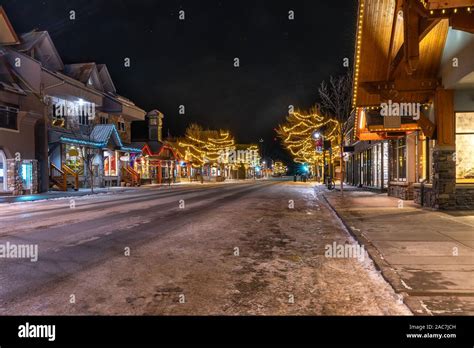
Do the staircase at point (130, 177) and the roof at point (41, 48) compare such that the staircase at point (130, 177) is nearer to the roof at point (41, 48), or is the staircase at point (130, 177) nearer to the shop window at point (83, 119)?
the shop window at point (83, 119)

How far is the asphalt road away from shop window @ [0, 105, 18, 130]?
55.2ft

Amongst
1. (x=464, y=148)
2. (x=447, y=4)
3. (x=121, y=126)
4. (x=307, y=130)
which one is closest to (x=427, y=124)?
(x=464, y=148)

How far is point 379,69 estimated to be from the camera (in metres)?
16.2

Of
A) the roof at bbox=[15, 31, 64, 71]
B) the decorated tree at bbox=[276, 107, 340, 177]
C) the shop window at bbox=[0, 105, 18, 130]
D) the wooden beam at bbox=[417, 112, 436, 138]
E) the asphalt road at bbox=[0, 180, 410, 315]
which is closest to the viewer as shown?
the asphalt road at bbox=[0, 180, 410, 315]

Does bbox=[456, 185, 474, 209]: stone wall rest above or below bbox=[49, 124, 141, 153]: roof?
below

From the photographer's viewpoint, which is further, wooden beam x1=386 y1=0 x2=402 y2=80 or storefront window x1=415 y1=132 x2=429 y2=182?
storefront window x1=415 y1=132 x2=429 y2=182

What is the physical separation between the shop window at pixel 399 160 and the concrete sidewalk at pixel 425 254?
263 inches

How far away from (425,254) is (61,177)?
31.0 metres

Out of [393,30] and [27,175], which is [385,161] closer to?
[393,30]

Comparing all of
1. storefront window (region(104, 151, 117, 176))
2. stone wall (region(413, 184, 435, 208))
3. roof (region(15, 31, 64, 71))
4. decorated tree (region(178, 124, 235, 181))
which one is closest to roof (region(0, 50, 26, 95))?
roof (region(15, 31, 64, 71))

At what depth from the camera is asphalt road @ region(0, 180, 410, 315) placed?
5.14 metres

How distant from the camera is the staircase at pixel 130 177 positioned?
4419cm

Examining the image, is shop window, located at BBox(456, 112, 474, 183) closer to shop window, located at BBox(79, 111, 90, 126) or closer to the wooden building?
the wooden building
